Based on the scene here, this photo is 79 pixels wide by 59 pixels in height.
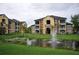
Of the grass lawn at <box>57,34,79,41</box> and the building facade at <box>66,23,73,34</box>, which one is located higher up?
the building facade at <box>66,23,73,34</box>

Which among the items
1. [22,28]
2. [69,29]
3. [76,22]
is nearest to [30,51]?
[22,28]

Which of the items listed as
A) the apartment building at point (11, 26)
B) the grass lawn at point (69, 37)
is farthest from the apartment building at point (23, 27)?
the grass lawn at point (69, 37)

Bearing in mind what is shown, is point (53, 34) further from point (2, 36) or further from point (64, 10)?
point (2, 36)

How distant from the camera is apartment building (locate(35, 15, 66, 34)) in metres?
4.05

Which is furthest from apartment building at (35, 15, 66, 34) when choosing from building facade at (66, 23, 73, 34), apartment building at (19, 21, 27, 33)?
apartment building at (19, 21, 27, 33)

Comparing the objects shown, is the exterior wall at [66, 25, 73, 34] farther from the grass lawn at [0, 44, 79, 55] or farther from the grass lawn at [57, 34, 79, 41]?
the grass lawn at [0, 44, 79, 55]

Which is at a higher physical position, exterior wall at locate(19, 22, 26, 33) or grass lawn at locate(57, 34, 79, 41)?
exterior wall at locate(19, 22, 26, 33)

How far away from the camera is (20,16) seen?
4.05 meters

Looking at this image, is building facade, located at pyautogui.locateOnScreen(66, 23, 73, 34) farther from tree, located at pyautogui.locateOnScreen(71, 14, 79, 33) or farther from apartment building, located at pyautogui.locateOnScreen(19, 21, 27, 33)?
apartment building, located at pyautogui.locateOnScreen(19, 21, 27, 33)

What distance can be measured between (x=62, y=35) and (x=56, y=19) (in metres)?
0.21

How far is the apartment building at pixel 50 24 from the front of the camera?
13.3 feet

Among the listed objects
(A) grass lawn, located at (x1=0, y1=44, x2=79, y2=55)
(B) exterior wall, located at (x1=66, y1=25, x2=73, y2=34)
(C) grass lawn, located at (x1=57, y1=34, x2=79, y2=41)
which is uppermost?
(B) exterior wall, located at (x1=66, y1=25, x2=73, y2=34)
